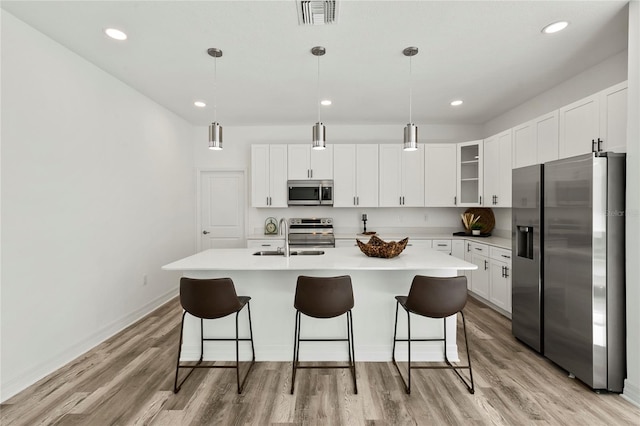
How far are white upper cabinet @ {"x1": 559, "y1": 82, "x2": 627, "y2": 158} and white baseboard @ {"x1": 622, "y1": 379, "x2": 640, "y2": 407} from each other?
69.2 inches

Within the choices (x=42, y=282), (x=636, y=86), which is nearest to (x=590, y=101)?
(x=636, y=86)

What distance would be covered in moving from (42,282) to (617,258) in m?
4.45

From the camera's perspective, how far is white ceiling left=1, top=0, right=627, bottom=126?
2260 millimetres

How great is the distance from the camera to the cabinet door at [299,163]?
Result: 512 centimetres

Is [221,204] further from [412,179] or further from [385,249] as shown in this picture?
[385,249]

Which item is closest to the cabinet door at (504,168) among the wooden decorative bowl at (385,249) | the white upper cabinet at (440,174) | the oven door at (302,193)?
the white upper cabinet at (440,174)

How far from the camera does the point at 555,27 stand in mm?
2455

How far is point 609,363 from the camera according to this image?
226 cm

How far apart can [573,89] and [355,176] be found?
288cm

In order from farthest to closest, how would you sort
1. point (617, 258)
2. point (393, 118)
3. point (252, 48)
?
point (393, 118), point (252, 48), point (617, 258)

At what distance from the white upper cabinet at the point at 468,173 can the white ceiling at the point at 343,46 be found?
89cm

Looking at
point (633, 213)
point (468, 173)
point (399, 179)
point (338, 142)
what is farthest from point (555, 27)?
point (338, 142)

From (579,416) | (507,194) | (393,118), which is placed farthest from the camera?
(393,118)

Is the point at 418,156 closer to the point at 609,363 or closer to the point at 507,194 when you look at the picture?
the point at 507,194
